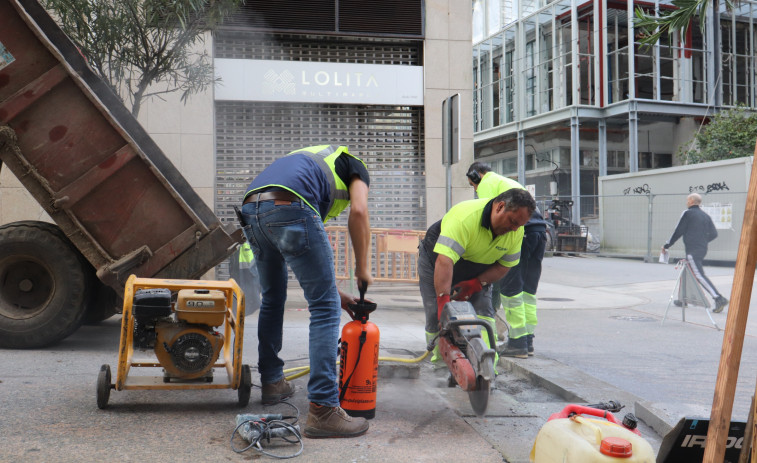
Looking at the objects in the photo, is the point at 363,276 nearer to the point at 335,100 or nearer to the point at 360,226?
the point at 360,226

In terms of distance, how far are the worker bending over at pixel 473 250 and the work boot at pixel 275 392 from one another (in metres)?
1.21

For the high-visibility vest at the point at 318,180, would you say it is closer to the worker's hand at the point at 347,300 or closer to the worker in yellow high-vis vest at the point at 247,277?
the worker's hand at the point at 347,300

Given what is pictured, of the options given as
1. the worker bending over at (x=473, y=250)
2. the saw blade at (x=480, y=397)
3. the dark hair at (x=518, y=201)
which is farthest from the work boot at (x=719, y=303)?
the saw blade at (x=480, y=397)

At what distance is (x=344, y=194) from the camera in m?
3.61

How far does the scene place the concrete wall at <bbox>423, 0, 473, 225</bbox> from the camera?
1159cm

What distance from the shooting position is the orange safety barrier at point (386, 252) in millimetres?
10023

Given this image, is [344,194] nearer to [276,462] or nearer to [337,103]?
[276,462]

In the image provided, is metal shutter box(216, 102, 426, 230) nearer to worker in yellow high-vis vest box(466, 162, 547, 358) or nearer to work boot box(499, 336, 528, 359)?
worker in yellow high-vis vest box(466, 162, 547, 358)

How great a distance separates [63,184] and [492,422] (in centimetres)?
383

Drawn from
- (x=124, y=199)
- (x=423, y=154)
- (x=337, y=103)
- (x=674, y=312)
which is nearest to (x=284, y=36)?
(x=337, y=103)

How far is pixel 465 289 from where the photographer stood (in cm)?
483

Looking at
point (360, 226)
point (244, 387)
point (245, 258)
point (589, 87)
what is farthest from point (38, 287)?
point (589, 87)

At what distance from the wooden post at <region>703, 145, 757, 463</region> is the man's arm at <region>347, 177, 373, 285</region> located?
5.62 feet

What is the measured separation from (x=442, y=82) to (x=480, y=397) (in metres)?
8.64
